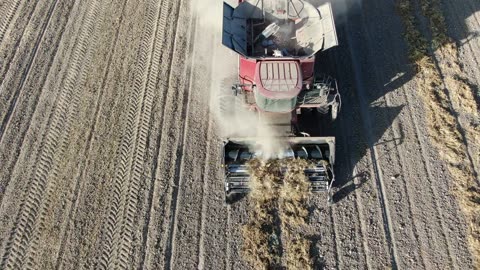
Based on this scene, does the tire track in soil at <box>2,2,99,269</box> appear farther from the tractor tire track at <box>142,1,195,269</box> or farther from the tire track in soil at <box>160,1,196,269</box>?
the tire track in soil at <box>160,1,196,269</box>

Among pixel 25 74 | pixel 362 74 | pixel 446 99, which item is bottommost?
pixel 446 99

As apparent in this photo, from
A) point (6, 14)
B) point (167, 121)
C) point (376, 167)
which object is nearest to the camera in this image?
point (376, 167)

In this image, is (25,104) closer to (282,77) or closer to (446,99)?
(282,77)

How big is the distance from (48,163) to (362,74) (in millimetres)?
9177

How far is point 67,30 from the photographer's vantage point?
13562 millimetres

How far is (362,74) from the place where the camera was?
12156 mm

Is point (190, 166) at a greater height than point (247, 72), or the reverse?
point (247, 72)

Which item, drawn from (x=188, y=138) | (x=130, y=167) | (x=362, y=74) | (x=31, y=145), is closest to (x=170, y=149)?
(x=188, y=138)

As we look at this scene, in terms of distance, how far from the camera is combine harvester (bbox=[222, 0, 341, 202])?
9.45 m

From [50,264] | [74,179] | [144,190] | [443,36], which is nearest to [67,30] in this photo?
[74,179]

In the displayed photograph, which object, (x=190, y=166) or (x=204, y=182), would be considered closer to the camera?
(x=204, y=182)

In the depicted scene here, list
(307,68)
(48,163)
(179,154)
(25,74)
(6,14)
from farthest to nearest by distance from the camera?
(6,14), (25,74), (179,154), (48,163), (307,68)

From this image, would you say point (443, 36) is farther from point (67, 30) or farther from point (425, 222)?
point (67, 30)

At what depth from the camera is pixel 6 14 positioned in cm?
1398
